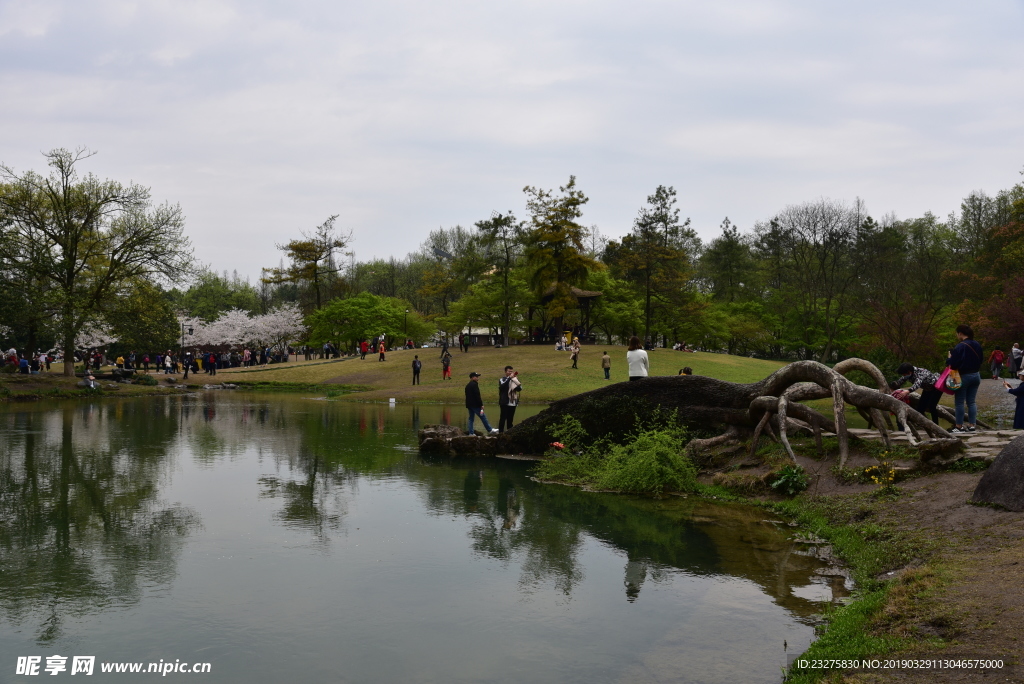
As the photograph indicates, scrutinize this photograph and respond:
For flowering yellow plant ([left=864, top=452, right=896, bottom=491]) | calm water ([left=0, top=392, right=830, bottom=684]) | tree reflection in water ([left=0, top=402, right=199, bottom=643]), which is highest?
flowering yellow plant ([left=864, top=452, right=896, bottom=491])

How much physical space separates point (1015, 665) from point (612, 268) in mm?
69889

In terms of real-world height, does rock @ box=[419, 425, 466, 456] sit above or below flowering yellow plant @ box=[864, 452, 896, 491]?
below

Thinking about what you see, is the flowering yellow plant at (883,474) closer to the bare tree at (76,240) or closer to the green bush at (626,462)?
the green bush at (626,462)

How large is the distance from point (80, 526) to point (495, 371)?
122ft

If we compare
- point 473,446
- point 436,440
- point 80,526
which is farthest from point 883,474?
point 80,526

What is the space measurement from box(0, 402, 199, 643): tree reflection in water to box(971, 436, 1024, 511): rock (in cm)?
961

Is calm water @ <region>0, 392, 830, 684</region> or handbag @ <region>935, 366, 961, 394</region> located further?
handbag @ <region>935, 366, 961, 394</region>

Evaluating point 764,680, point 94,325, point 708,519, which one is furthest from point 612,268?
point 764,680

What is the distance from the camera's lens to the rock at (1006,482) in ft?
28.4

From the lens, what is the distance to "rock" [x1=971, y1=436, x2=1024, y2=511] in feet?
28.4

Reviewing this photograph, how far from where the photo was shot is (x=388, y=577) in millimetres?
8766

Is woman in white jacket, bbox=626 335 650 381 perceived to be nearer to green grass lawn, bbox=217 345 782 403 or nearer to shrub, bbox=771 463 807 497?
shrub, bbox=771 463 807 497

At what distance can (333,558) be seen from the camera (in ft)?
31.2

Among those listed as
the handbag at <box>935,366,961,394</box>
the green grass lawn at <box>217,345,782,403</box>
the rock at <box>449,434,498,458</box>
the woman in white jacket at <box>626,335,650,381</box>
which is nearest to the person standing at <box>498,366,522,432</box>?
the rock at <box>449,434,498,458</box>
